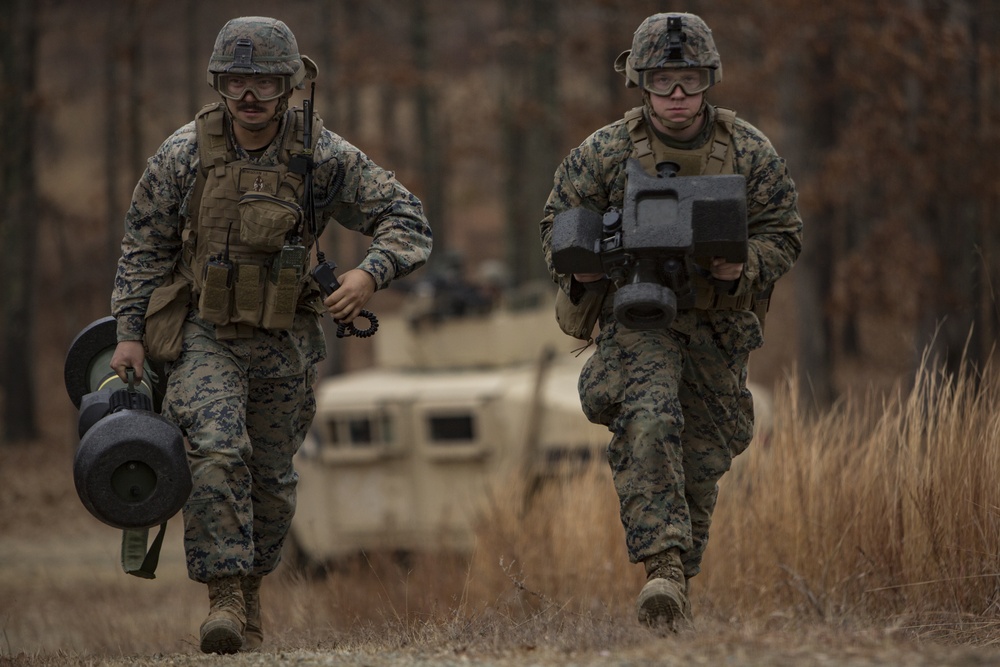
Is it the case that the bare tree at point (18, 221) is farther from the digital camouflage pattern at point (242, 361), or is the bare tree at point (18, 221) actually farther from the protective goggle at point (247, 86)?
the protective goggle at point (247, 86)

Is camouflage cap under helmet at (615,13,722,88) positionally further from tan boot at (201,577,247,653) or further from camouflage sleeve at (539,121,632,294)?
tan boot at (201,577,247,653)

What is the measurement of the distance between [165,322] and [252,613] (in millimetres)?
1154

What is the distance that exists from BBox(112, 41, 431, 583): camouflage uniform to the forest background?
2.52 metres

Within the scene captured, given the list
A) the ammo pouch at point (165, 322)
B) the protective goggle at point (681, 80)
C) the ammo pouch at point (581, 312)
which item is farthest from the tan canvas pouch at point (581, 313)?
the ammo pouch at point (165, 322)

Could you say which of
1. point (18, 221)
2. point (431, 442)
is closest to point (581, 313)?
point (431, 442)

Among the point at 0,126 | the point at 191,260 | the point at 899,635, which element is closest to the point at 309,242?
the point at 191,260

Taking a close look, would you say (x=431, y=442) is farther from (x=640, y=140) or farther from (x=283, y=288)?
(x=640, y=140)

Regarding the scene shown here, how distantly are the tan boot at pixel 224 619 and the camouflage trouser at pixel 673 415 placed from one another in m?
1.34

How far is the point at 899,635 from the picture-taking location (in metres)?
4.42

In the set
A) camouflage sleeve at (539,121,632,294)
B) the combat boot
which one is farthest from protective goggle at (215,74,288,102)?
the combat boot

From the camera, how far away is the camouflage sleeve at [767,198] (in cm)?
501

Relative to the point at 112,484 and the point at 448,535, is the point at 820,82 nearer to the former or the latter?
the point at 448,535

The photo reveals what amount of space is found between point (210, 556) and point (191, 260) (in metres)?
1.07

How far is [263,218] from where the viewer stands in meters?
4.97
